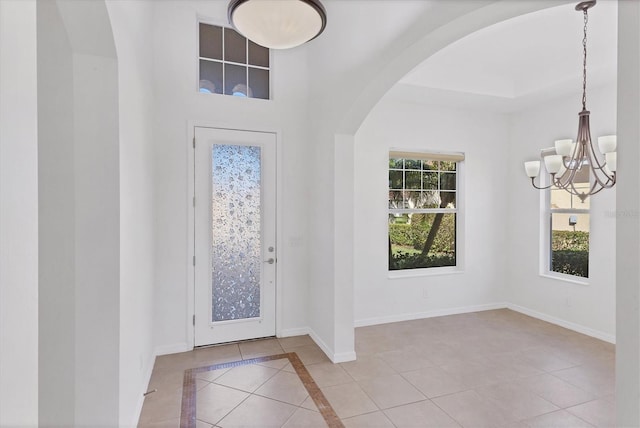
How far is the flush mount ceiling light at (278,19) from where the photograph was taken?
1.63 meters

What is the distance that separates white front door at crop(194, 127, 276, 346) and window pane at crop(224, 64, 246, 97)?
473 mm

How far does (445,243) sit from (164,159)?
3872mm

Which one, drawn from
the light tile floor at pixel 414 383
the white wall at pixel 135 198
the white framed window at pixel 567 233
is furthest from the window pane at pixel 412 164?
the white wall at pixel 135 198

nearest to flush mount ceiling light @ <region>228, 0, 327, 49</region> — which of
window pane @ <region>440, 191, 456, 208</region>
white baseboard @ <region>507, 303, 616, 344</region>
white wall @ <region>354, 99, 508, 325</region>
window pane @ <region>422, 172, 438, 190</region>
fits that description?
white wall @ <region>354, 99, 508, 325</region>

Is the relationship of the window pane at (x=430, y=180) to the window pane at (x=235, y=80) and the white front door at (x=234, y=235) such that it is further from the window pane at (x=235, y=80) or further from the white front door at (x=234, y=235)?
the window pane at (x=235, y=80)

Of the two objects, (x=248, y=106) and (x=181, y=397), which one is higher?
(x=248, y=106)

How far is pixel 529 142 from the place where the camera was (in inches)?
182

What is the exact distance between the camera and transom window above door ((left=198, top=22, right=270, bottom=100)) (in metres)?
3.56

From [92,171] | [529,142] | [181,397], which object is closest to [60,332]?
[92,171]

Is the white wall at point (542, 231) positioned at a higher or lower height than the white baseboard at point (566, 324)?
higher

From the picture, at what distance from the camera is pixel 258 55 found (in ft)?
12.4

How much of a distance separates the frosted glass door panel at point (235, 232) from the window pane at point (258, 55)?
1.00 metres

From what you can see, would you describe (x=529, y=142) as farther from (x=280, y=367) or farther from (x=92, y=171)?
(x=92, y=171)

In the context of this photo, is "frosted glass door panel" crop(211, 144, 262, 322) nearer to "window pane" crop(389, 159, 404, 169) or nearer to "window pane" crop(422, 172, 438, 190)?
"window pane" crop(389, 159, 404, 169)
